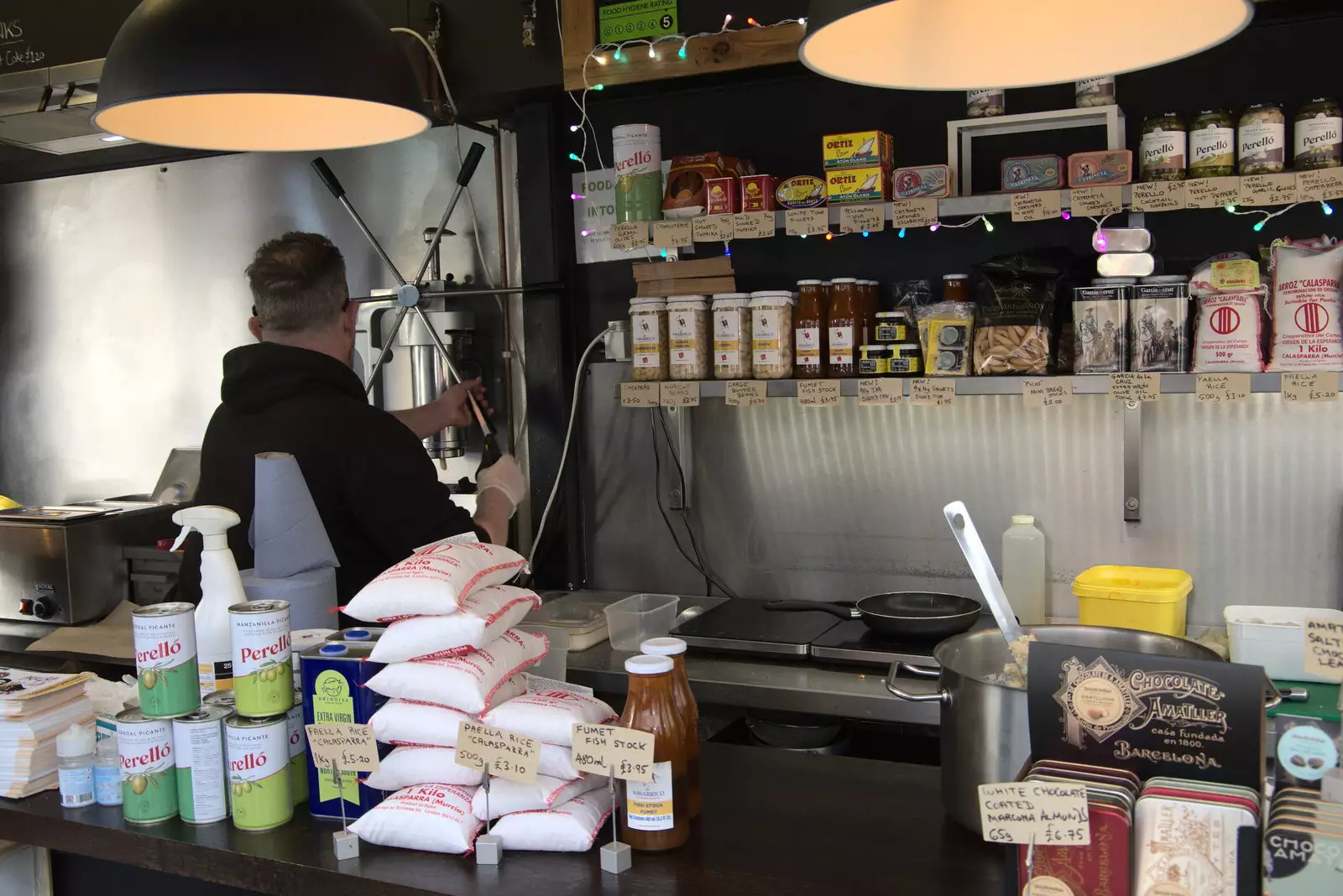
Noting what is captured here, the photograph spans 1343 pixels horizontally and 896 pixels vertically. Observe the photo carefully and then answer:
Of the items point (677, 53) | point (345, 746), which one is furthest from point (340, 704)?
point (677, 53)

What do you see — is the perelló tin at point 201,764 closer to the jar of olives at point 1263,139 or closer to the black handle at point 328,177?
the jar of olives at point 1263,139

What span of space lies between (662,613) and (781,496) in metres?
0.58

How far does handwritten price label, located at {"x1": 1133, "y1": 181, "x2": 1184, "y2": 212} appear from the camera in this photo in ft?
7.81

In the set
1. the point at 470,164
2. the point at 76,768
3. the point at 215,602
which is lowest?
the point at 76,768

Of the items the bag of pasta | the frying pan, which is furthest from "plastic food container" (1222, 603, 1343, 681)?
the bag of pasta

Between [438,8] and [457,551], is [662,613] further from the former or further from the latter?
[438,8]

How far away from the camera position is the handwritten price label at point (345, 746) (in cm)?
141

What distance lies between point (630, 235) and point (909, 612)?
45.2 inches

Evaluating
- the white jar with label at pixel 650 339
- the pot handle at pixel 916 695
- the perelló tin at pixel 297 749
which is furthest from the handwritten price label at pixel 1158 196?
the perelló tin at pixel 297 749

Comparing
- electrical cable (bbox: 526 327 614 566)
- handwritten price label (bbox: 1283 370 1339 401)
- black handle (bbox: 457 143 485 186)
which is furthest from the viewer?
electrical cable (bbox: 526 327 614 566)

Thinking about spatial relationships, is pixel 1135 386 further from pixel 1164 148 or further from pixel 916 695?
pixel 916 695

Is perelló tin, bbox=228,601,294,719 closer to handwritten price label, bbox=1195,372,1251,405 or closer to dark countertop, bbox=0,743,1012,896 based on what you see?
dark countertop, bbox=0,743,1012,896

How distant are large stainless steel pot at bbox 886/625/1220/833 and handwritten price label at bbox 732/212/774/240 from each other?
1.42 metres

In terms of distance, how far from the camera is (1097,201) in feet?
8.00
